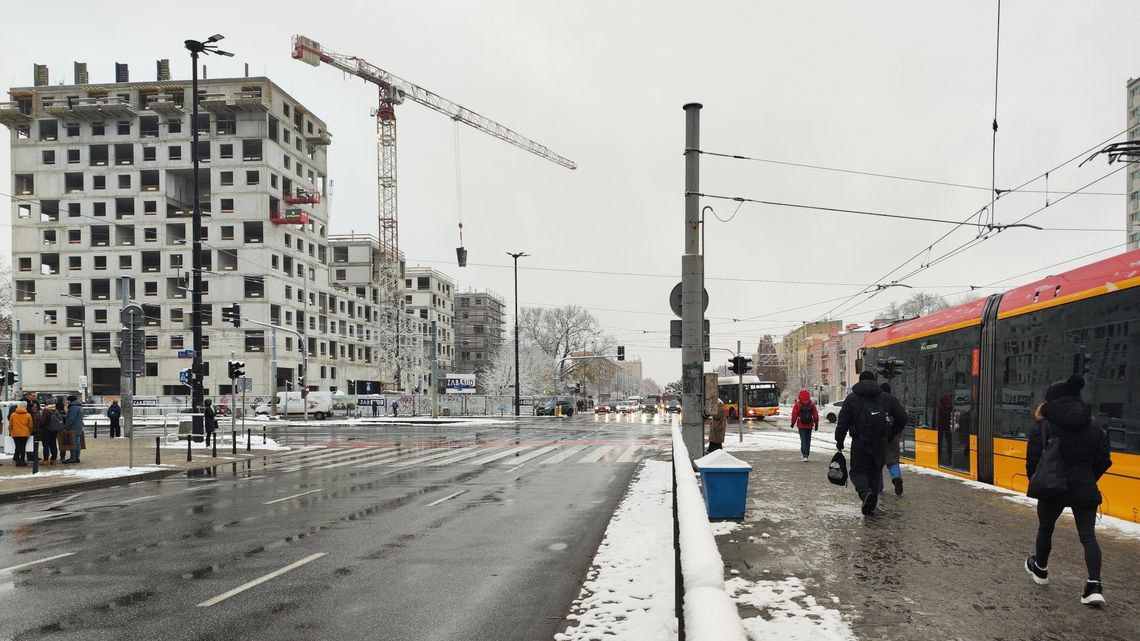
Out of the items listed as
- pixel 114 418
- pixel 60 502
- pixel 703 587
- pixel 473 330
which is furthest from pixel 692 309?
pixel 473 330

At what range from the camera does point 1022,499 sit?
36.0ft

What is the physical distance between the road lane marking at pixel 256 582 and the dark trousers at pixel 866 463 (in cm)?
688

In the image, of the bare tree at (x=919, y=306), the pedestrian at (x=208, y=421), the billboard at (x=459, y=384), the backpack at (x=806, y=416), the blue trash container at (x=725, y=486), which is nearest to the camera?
the blue trash container at (x=725, y=486)

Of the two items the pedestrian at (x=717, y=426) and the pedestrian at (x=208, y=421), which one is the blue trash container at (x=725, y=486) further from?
the pedestrian at (x=208, y=421)

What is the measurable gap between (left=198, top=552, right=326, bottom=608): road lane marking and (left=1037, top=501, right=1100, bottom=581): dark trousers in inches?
286

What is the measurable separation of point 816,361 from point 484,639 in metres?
156

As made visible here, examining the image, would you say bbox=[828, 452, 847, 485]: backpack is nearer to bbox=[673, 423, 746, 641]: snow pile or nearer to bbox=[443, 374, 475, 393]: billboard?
bbox=[673, 423, 746, 641]: snow pile

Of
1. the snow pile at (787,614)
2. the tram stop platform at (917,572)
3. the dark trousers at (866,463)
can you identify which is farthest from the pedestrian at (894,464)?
the snow pile at (787,614)

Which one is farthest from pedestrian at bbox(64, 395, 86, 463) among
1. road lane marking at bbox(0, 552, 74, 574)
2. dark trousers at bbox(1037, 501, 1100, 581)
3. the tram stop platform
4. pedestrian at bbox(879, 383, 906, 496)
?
dark trousers at bbox(1037, 501, 1100, 581)

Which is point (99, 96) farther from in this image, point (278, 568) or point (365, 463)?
point (278, 568)

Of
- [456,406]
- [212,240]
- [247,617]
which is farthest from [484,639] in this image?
[212,240]

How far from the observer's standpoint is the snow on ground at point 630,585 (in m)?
Result: 5.41

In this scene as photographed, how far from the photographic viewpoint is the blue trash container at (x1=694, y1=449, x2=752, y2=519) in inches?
368

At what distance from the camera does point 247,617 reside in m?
6.00
